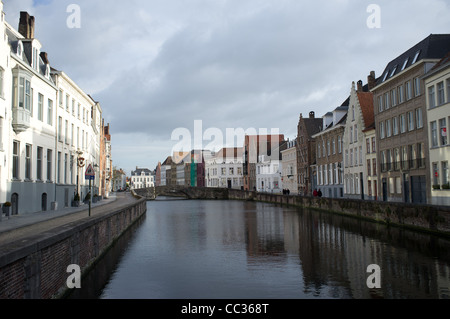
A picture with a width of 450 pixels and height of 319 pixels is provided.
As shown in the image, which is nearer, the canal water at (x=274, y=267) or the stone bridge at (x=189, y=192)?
Result: the canal water at (x=274, y=267)

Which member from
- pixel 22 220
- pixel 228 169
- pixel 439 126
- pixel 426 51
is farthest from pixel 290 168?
pixel 22 220

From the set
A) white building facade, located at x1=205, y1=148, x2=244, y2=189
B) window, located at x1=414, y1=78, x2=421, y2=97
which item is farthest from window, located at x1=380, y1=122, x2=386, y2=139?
white building facade, located at x1=205, y1=148, x2=244, y2=189

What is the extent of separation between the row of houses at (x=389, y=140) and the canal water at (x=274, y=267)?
11003 mm

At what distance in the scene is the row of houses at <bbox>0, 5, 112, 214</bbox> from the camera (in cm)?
2152

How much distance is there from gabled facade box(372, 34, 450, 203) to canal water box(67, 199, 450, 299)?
12234 millimetres

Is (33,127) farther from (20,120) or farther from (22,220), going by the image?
(22,220)

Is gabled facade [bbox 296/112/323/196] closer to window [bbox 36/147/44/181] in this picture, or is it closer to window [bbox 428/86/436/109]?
window [bbox 428/86/436/109]

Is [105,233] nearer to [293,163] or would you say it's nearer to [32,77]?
[32,77]

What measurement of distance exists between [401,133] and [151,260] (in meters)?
27.2

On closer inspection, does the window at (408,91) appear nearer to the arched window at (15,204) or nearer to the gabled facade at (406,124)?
the gabled facade at (406,124)

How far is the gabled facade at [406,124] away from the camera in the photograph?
1227 inches

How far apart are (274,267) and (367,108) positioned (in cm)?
3590

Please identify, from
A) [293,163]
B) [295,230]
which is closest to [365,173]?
[295,230]

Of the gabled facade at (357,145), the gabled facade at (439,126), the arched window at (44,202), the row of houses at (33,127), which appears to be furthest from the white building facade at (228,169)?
the arched window at (44,202)
